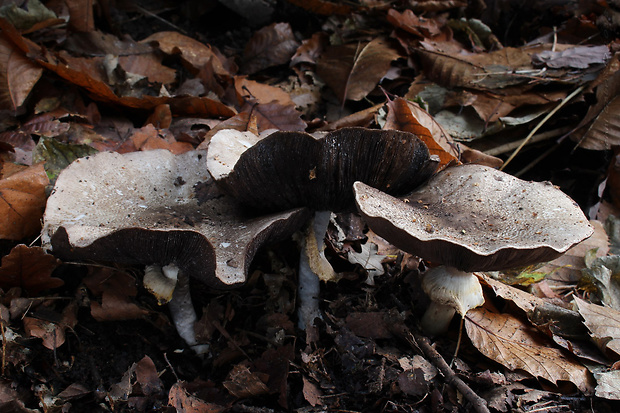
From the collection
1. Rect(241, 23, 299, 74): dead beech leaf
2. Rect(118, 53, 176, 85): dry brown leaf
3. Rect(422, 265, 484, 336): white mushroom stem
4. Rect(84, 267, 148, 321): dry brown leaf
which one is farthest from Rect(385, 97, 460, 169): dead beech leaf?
Rect(118, 53, 176, 85): dry brown leaf

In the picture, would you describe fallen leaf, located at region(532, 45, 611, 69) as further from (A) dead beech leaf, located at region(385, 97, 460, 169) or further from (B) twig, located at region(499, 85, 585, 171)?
(A) dead beech leaf, located at region(385, 97, 460, 169)

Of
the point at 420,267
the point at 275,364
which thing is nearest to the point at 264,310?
the point at 275,364

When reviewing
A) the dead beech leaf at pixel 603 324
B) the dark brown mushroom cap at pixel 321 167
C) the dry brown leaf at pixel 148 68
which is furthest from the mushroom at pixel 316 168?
the dry brown leaf at pixel 148 68

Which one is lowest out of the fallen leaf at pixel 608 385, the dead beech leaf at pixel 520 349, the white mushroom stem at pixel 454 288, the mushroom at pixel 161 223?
the dead beech leaf at pixel 520 349

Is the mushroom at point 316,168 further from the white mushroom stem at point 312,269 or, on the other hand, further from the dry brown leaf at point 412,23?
the dry brown leaf at point 412,23

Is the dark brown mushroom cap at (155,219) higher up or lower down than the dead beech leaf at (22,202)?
higher up

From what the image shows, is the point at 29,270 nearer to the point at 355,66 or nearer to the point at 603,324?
the point at 355,66

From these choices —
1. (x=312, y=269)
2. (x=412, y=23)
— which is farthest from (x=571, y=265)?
(x=412, y=23)
